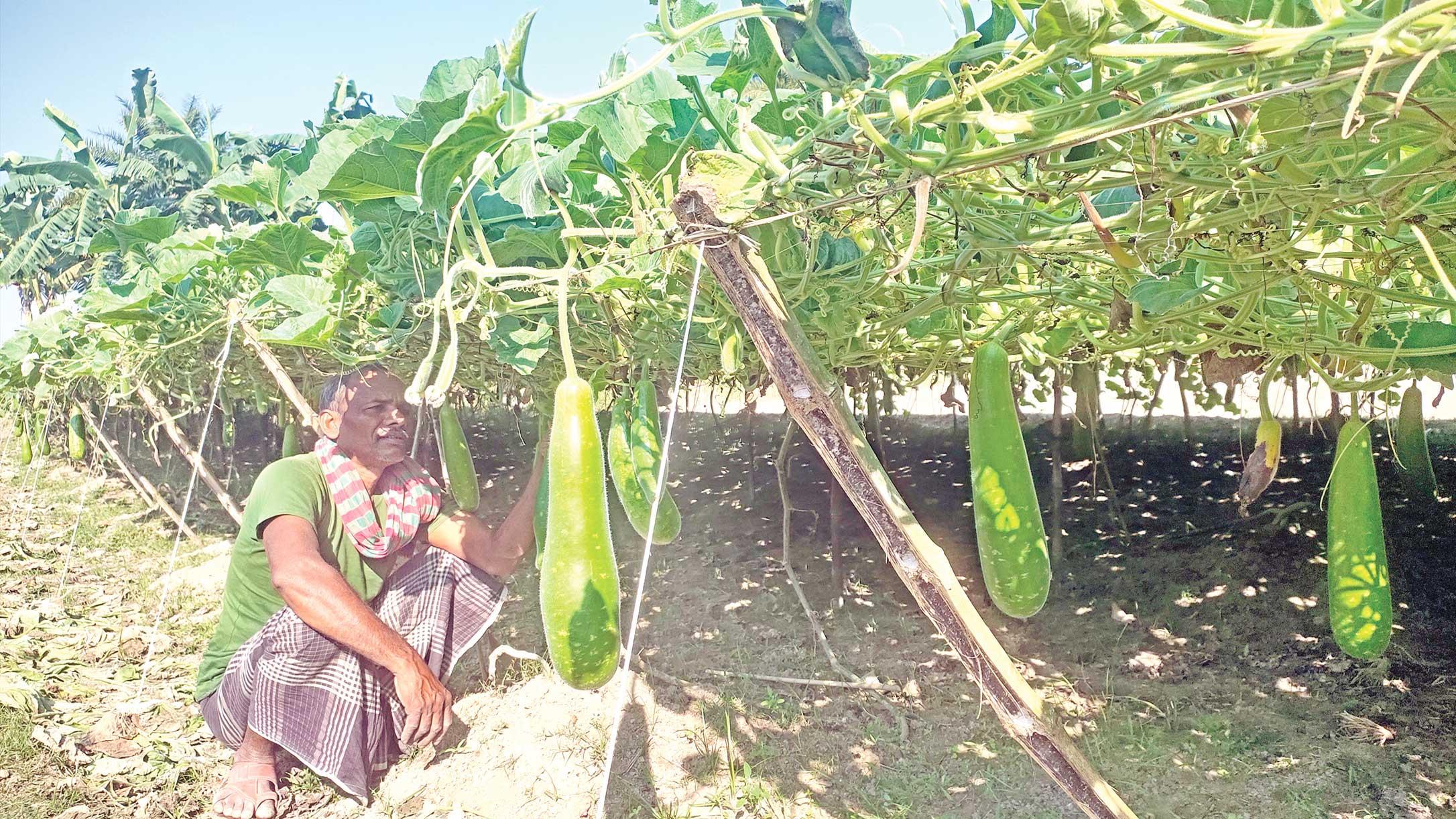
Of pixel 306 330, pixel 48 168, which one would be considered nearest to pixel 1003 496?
pixel 306 330

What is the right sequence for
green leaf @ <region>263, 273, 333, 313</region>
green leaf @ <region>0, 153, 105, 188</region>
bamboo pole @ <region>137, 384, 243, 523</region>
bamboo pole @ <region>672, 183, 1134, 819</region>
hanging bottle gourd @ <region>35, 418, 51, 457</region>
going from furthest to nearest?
green leaf @ <region>0, 153, 105, 188</region> → hanging bottle gourd @ <region>35, 418, 51, 457</region> → bamboo pole @ <region>137, 384, 243, 523</region> → green leaf @ <region>263, 273, 333, 313</region> → bamboo pole @ <region>672, 183, 1134, 819</region>

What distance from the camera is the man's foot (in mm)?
2748

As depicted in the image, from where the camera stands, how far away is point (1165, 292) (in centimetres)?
134

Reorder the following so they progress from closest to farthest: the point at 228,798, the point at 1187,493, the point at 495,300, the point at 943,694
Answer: the point at 495,300
the point at 228,798
the point at 943,694
the point at 1187,493

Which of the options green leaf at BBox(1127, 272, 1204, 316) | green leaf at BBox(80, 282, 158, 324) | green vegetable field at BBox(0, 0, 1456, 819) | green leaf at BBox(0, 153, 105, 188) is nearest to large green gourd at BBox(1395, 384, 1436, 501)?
green vegetable field at BBox(0, 0, 1456, 819)

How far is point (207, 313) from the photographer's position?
9.95 ft

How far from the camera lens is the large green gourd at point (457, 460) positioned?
9.56 ft

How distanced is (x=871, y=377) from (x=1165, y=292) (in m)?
3.26

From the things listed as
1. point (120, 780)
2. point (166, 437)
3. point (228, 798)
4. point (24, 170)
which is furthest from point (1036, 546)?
point (24, 170)

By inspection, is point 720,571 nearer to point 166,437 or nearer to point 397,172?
point 397,172

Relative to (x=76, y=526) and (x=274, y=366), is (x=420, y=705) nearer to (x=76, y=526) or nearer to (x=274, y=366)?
(x=274, y=366)

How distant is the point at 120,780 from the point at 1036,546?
137 inches

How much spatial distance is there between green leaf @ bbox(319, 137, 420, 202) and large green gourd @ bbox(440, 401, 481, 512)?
1.40 m

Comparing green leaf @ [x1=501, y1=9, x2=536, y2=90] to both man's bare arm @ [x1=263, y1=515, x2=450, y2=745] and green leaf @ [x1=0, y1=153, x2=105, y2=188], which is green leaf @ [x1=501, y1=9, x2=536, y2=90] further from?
green leaf @ [x1=0, y1=153, x2=105, y2=188]
